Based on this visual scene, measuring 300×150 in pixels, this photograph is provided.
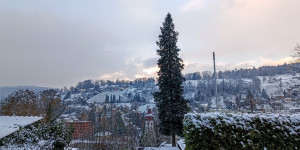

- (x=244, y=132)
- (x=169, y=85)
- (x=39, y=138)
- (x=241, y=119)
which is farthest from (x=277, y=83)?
(x=39, y=138)

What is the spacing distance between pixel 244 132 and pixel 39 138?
6954 millimetres

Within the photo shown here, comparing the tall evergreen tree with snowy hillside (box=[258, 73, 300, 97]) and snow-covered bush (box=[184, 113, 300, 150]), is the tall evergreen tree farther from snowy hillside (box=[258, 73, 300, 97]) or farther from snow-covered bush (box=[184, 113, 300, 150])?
snowy hillside (box=[258, 73, 300, 97])

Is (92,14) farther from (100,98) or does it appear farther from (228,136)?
(100,98)

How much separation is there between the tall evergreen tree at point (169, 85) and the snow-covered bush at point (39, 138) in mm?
6989

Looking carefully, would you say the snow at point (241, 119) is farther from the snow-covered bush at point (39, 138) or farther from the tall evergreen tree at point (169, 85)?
the tall evergreen tree at point (169, 85)

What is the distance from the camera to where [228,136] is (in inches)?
204

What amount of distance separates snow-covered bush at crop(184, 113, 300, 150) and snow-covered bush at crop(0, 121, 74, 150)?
495 cm

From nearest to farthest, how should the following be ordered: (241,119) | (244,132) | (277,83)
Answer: (244,132), (241,119), (277,83)

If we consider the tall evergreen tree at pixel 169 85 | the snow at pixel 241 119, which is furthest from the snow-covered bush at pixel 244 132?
the tall evergreen tree at pixel 169 85

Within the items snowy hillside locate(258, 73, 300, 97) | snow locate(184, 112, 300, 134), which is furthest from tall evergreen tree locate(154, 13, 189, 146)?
snowy hillside locate(258, 73, 300, 97)

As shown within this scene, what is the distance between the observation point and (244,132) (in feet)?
17.0

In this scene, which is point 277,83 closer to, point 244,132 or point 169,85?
point 169,85

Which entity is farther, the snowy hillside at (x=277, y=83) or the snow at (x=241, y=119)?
the snowy hillside at (x=277, y=83)

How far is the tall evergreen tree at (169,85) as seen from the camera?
1293 cm
